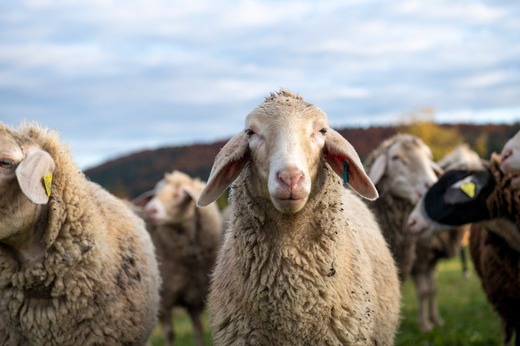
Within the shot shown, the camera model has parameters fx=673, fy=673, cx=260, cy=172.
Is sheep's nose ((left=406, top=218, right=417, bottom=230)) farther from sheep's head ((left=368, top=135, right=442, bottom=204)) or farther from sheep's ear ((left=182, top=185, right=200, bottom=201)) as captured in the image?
sheep's ear ((left=182, top=185, right=200, bottom=201))

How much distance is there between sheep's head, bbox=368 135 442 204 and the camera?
7348 mm

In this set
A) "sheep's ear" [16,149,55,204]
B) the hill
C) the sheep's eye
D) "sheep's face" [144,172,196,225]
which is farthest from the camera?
the hill

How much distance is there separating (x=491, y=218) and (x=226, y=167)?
313 cm

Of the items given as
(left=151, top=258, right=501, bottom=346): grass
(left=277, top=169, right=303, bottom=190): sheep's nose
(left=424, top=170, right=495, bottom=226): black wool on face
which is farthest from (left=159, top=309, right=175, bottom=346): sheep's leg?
(left=277, top=169, right=303, bottom=190): sheep's nose

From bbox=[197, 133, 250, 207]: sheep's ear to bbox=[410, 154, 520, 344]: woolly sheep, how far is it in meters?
2.83

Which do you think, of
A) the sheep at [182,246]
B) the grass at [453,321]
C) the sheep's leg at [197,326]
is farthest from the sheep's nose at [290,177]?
the sheep's leg at [197,326]

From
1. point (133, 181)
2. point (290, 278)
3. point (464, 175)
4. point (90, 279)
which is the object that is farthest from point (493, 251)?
point (133, 181)

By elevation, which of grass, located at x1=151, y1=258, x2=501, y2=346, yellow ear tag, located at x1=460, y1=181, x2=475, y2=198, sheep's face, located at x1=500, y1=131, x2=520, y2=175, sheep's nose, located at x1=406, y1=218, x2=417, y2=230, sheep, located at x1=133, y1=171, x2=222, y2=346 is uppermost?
sheep's face, located at x1=500, y1=131, x2=520, y2=175

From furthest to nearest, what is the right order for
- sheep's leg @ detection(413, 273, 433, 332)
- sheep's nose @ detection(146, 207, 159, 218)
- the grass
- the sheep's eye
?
sheep's leg @ detection(413, 273, 433, 332)
sheep's nose @ detection(146, 207, 159, 218)
the grass
the sheep's eye

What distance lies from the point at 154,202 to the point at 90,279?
12.3 feet

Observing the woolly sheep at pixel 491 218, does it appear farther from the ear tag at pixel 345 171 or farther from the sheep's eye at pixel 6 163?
the sheep's eye at pixel 6 163

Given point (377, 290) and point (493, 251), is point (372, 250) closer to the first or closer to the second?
point (377, 290)

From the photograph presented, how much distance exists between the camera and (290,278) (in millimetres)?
3713

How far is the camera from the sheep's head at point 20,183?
13.3ft
